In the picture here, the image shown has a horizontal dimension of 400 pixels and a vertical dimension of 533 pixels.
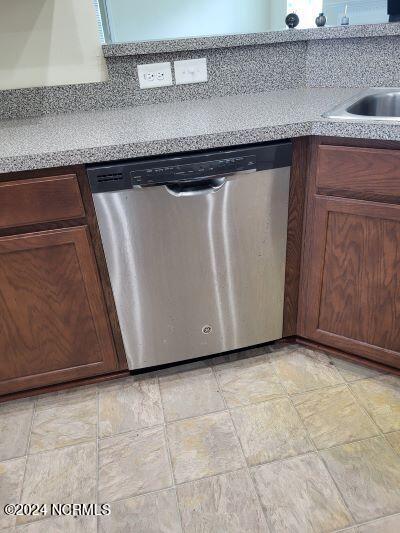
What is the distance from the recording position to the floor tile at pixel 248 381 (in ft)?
4.57

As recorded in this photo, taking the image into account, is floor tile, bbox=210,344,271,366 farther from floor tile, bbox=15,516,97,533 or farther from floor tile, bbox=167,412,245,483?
floor tile, bbox=15,516,97,533

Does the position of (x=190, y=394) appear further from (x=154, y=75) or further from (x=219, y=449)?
(x=154, y=75)

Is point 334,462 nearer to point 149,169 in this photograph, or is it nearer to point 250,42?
point 149,169

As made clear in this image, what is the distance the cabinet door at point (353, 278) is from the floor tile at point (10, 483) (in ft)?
3.51

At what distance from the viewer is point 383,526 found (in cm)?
100

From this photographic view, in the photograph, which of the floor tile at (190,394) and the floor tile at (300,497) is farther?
the floor tile at (190,394)

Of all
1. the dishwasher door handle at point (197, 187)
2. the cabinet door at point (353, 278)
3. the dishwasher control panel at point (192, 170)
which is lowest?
the cabinet door at point (353, 278)

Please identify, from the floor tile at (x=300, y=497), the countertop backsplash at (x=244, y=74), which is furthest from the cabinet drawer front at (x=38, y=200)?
the floor tile at (x=300, y=497)

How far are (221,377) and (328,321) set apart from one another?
44 centimetres

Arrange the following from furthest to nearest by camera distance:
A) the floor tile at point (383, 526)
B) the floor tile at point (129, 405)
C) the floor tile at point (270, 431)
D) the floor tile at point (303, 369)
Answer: the floor tile at point (303, 369) → the floor tile at point (129, 405) → the floor tile at point (270, 431) → the floor tile at point (383, 526)

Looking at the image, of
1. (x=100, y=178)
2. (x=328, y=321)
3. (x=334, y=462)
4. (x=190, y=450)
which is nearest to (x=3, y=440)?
(x=190, y=450)

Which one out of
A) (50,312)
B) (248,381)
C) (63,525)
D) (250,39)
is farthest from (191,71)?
→ (63,525)

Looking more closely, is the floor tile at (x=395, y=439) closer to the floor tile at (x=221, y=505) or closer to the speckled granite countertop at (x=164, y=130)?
the floor tile at (x=221, y=505)

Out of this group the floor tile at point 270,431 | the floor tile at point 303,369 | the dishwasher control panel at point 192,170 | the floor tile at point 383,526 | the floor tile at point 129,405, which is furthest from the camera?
the floor tile at point 303,369
